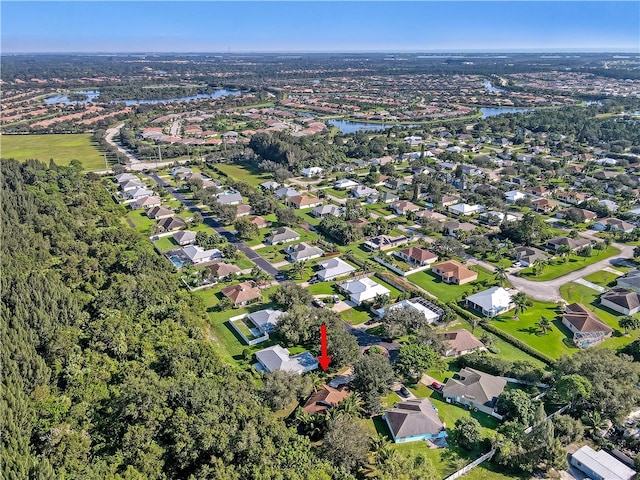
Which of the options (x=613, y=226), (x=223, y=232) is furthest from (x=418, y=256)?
(x=613, y=226)

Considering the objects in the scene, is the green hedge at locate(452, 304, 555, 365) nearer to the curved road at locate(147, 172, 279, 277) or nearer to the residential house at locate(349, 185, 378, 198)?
the curved road at locate(147, 172, 279, 277)

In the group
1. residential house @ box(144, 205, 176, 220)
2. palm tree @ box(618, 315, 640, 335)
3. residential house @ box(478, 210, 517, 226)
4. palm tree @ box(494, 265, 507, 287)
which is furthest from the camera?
residential house @ box(144, 205, 176, 220)

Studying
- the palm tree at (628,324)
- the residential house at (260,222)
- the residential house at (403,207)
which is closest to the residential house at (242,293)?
the residential house at (260,222)

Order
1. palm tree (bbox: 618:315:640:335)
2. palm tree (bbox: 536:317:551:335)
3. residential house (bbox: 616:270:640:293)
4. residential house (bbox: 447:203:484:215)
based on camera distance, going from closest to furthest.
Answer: palm tree (bbox: 618:315:640:335) < palm tree (bbox: 536:317:551:335) < residential house (bbox: 616:270:640:293) < residential house (bbox: 447:203:484:215)

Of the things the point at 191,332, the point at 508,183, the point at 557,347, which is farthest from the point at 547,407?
the point at 508,183

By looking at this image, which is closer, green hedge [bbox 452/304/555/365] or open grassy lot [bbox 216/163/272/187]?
green hedge [bbox 452/304/555/365]

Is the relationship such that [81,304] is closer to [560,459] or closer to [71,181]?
[560,459]

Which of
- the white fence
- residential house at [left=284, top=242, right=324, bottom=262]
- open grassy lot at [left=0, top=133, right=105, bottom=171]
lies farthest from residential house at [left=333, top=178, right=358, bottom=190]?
the white fence
